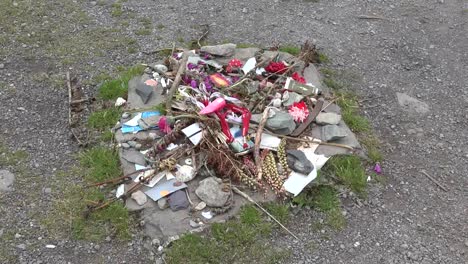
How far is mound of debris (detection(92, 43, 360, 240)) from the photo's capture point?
446 centimetres

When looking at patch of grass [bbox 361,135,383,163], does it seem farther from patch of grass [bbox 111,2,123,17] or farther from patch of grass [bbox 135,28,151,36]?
patch of grass [bbox 111,2,123,17]

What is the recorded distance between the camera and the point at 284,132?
4.95 meters

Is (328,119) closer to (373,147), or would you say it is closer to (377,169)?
(373,147)

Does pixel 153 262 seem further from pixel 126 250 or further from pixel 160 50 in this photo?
pixel 160 50

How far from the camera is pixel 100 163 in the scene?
15.9 ft

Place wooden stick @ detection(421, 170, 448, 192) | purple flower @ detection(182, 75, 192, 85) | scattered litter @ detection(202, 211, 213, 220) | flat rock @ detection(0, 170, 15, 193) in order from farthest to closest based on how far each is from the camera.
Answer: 1. purple flower @ detection(182, 75, 192, 85)
2. wooden stick @ detection(421, 170, 448, 192)
3. flat rock @ detection(0, 170, 15, 193)
4. scattered litter @ detection(202, 211, 213, 220)

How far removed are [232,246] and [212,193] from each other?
1.56 ft

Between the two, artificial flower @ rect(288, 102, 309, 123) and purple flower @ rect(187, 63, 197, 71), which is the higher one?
purple flower @ rect(187, 63, 197, 71)

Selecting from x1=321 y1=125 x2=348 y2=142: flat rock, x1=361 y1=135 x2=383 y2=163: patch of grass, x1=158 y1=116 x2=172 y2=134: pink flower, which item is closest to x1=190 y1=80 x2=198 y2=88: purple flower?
x1=158 y1=116 x2=172 y2=134: pink flower

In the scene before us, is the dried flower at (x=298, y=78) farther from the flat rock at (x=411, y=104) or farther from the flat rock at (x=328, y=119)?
the flat rock at (x=411, y=104)

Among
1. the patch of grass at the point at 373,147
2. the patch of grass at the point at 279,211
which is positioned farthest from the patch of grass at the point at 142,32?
the patch of grass at the point at 279,211

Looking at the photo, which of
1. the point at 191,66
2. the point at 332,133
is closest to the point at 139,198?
the point at 191,66

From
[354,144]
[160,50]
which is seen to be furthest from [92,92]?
[354,144]

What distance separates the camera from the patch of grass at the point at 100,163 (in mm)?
4750
